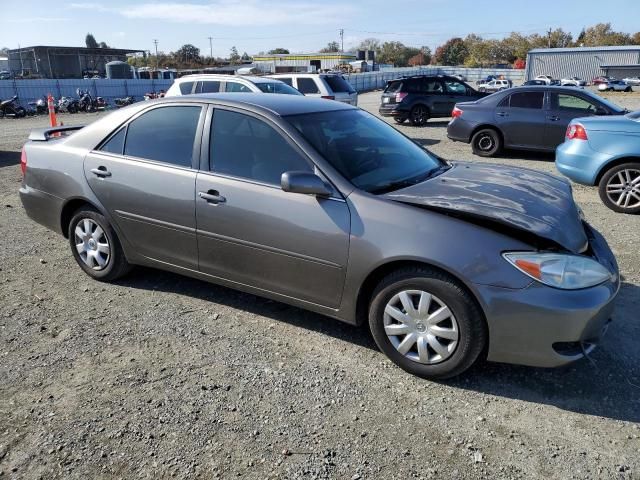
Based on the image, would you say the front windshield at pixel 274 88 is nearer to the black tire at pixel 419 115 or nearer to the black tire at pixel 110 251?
the black tire at pixel 419 115

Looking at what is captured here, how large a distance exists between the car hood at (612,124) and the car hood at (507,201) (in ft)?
11.4

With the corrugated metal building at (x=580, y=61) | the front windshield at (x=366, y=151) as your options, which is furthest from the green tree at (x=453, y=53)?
the front windshield at (x=366, y=151)

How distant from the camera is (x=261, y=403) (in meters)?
2.98

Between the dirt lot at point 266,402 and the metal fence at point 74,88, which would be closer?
the dirt lot at point 266,402

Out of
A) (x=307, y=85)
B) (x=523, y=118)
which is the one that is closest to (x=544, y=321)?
(x=523, y=118)

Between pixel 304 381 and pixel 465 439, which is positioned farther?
pixel 304 381

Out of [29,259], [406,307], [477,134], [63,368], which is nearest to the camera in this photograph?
[406,307]

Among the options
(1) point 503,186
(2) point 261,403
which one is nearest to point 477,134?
(1) point 503,186

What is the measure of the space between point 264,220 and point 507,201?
158 centimetres

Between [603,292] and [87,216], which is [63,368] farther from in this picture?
[603,292]

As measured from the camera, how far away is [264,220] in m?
3.46

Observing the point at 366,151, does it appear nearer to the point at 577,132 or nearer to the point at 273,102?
the point at 273,102

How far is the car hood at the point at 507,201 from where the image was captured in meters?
3.02

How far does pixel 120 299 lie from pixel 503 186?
3155mm
